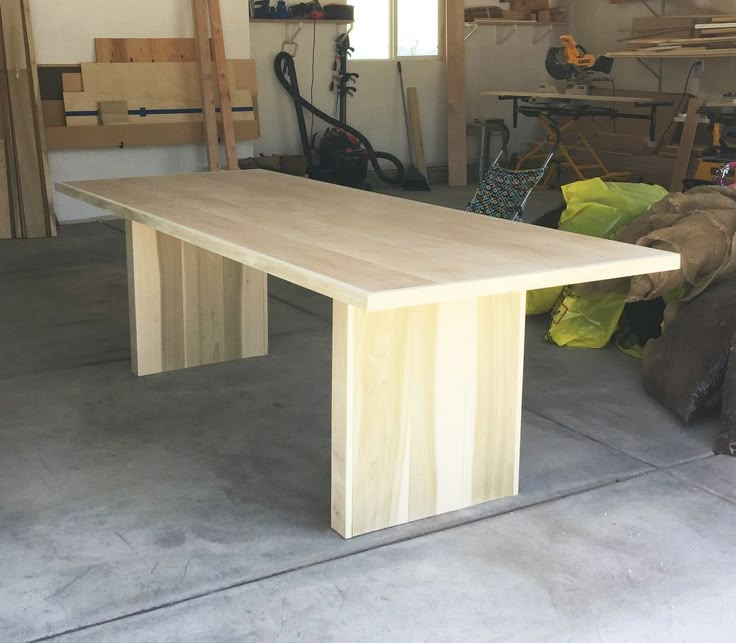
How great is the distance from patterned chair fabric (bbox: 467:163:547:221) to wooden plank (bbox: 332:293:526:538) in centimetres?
268

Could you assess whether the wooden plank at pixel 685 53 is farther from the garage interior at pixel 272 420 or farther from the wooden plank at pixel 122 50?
the wooden plank at pixel 122 50

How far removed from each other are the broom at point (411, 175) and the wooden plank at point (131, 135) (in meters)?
1.74

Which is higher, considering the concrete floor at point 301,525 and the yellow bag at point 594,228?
the yellow bag at point 594,228

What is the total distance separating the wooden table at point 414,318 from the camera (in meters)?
2.36

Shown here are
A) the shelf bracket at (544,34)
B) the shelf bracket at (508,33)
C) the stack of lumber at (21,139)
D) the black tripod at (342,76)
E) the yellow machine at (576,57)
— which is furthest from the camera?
the shelf bracket at (544,34)

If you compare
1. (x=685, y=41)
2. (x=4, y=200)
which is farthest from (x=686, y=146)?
(x=4, y=200)

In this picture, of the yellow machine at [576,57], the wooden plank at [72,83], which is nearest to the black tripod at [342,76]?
the yellow machine at [576,57]

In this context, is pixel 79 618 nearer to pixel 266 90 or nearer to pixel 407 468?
pixel 407 468

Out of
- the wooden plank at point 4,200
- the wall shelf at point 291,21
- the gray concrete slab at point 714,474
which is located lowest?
the gray concrete slab at point 714,474

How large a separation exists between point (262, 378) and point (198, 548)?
1.46 meters

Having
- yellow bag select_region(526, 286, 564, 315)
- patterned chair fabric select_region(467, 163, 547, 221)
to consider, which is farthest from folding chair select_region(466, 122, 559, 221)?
yellow bag select_region(526, 286, 564, 315)

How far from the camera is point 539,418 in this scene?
3621mm

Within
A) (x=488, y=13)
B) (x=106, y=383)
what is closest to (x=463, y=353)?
(x=106, y=383)

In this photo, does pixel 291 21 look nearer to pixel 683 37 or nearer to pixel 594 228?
pixel 683 37
